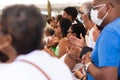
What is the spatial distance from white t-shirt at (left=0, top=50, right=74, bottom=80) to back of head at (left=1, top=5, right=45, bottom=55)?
0.05 m

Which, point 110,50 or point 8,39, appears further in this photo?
point 110,50

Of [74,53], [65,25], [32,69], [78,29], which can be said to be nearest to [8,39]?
→ [32,69]

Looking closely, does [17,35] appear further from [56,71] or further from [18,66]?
[56,71]

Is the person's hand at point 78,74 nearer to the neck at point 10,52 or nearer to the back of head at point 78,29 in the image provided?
the back of head at point 78,29

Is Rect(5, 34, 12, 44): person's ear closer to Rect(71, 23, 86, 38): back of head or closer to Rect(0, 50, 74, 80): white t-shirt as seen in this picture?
Rect(0, 50, 74, 80): white t-shirt

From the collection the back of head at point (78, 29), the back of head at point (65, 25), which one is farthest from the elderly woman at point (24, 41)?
the back of head at point (65, 25)

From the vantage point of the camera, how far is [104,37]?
75.5 inches

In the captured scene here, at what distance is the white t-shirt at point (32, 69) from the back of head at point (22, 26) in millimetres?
46

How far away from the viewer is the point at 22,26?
4.53 feet

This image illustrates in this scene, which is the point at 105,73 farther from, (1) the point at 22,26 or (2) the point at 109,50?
(1) the point at 22,26

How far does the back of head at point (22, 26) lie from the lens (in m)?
Answer: 1.38

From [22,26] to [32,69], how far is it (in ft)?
0.66

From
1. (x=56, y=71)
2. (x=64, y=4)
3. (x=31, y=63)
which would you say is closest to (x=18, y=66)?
(x=31, y=63)

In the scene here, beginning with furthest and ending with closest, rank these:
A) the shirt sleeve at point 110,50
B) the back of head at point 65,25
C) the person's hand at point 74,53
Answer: the back of head at point 65,25 → the person's hand at point 74,53 → the shirt sleeve at point 110,50
